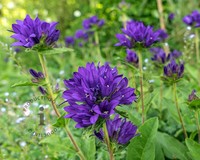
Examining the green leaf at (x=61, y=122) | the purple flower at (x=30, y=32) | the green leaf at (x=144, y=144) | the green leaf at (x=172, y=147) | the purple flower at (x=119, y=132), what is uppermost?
the purple flower at (x=30, y=32)

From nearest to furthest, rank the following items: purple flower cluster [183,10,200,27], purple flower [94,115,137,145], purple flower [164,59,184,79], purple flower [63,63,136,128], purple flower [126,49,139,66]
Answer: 1. purple flower [63,63,136,128]
2. purple flower [94,115,137,145]
3. purple flower [164,59,184,79]
4. purple flower [126,49,139,66]
5. purple flower cluster [183,10,200,27]

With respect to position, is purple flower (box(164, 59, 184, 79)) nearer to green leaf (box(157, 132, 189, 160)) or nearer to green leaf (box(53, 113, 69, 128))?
green leaf (box(157, 132, 189, 160))

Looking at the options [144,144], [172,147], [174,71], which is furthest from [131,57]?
[144,144]

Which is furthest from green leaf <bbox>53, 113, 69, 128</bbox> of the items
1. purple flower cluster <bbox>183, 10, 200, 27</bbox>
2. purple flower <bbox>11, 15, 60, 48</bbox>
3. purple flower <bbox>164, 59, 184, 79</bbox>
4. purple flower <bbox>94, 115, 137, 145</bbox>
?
purple flower cluster <bbox>183, 10, 200, 27</bbox>

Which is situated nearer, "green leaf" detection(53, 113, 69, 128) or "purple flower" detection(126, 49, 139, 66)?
"green leaf" detection(53, 113, 69, 128)

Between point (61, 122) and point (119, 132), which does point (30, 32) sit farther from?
point (119, 132)

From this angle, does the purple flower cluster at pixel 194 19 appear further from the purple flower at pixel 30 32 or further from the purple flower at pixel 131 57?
the purple flower at pixel 30 32

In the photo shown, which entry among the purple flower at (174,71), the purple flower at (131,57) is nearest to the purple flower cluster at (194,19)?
the purple flower at (131,57)
